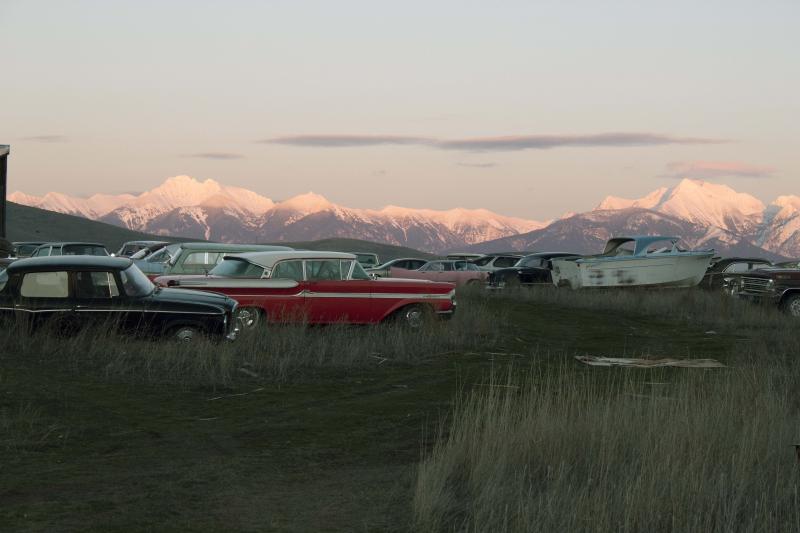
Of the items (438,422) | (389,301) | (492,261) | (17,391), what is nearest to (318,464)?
(438,422)

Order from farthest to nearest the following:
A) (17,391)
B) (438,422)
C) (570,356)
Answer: (570,356), (17,391), (438,422)

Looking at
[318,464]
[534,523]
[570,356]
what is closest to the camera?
[534,523]

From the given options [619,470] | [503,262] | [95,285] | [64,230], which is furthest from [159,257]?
[64,230]

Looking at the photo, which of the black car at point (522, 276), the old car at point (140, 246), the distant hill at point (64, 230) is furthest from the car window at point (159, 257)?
the distant hill at point (64, 230)

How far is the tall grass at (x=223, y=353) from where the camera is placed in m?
13.7

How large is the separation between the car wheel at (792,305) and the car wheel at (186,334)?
48.4 feet

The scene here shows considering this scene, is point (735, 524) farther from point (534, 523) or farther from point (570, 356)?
point (570, 356)

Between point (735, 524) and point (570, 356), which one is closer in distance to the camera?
point (735, 524)

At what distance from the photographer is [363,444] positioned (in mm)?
9648

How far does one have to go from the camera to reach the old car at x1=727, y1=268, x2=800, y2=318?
25.2 meters

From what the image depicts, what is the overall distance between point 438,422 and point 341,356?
4846mm

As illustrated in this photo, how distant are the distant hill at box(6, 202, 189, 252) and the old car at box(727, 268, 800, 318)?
83.5 metres

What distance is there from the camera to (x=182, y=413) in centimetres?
1122

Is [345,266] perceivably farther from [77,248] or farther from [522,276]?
[522,276]
